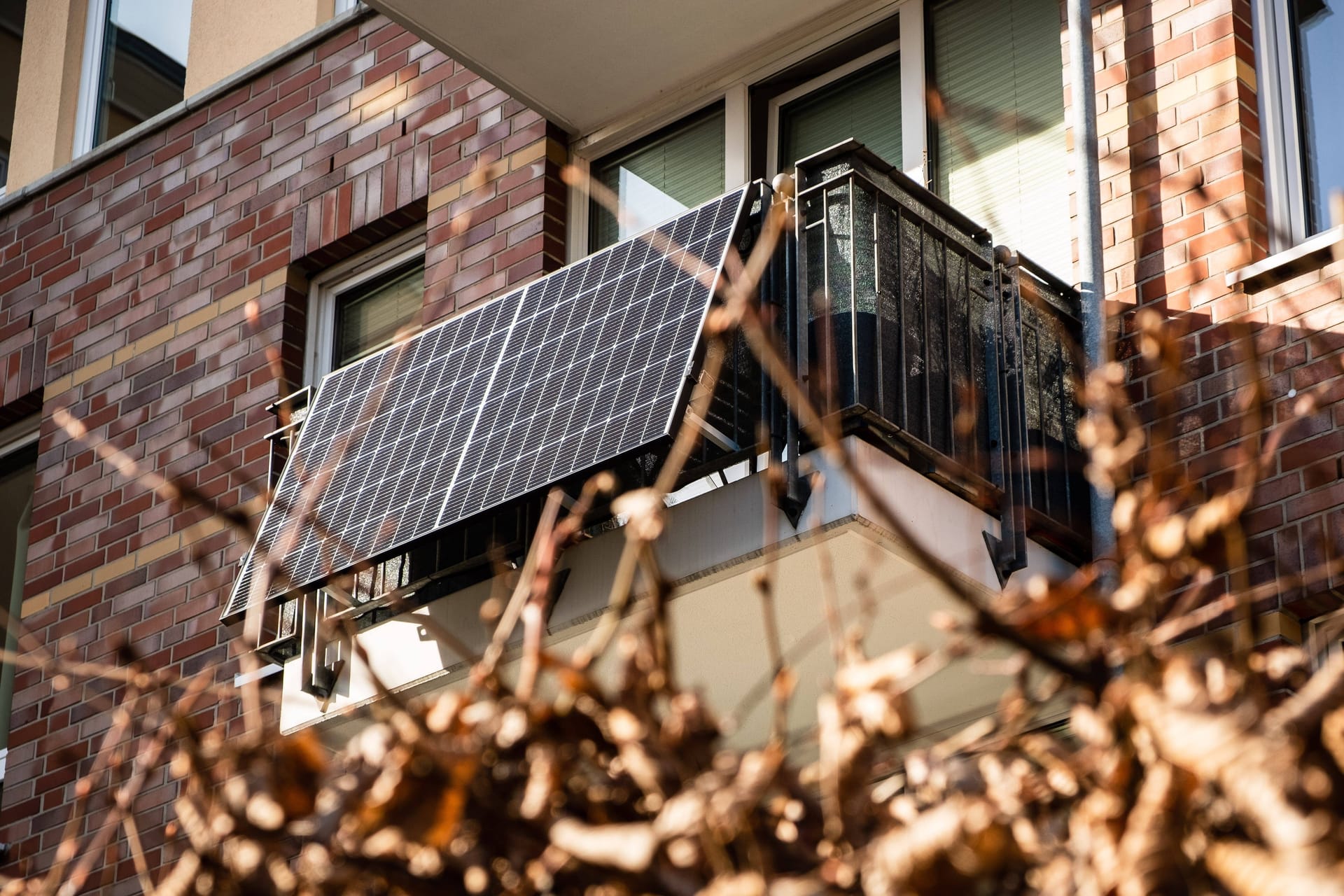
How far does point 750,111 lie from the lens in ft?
24.6

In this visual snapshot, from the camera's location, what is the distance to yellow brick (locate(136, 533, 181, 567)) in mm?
8312

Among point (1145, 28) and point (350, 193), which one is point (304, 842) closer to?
point (1145, 28)

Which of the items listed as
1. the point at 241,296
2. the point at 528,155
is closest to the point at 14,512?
the point at 241,296

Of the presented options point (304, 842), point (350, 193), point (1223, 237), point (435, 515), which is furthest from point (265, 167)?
point (304, 842)

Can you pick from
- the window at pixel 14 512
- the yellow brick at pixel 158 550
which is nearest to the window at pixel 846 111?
the yellow brick at pixel 158 550

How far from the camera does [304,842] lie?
220cm

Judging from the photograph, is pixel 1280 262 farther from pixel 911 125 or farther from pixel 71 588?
pixel 71 588

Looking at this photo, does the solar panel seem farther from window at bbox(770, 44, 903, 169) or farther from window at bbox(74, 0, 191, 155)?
window at bbox(74, 0, 191, 155)

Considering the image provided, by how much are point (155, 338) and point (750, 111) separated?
3.18 meters

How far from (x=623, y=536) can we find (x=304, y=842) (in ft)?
10.6

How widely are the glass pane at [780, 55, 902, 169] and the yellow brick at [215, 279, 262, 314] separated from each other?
8.75 feet

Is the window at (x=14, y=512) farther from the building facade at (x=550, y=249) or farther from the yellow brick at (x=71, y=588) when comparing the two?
the yellow brick at (x=71, y=588)

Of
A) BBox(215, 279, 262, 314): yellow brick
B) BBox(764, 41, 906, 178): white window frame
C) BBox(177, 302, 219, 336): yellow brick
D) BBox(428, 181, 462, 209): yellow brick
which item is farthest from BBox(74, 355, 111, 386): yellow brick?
BBox(764, 41, 906, 178): white window frame

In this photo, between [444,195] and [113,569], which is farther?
[113,569]
